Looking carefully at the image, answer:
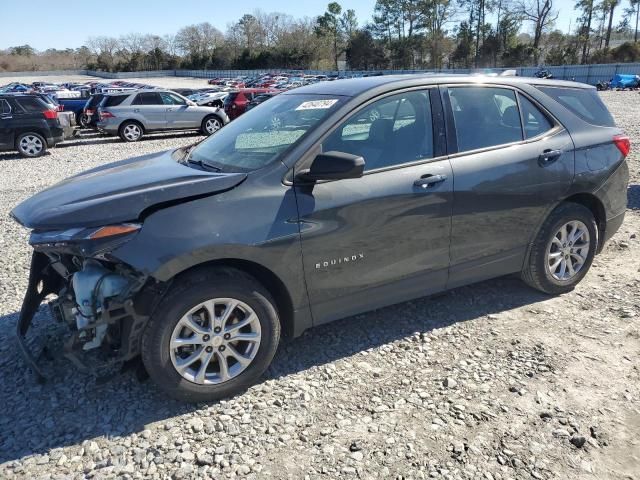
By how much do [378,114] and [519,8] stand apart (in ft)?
288

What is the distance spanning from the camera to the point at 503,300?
171 inches

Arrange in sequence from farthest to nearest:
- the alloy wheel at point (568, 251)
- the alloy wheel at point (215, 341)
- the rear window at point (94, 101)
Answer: the rear window at point (94, 101) < the alloy wheel at point (568, 251) < the alloy wheel at point (215, 341)

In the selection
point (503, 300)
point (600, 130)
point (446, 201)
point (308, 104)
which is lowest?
point (503, 300)

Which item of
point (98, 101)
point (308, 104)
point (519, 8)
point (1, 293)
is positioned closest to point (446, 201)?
point (308, 104)

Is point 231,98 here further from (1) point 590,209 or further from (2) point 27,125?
(1) point 590,209

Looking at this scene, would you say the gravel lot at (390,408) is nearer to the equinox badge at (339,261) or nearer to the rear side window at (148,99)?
the equinox badge at (339,261)

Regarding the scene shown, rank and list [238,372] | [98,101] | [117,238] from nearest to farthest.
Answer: [117,238] → [238,372] → [98,101]

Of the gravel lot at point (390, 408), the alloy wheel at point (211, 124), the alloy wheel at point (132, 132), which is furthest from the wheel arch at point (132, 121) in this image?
the gravel lot at point (390, 408)

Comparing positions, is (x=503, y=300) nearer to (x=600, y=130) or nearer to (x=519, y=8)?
(x=600, y=130)

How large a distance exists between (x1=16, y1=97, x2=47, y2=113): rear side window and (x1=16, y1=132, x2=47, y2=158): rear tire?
0.64 m

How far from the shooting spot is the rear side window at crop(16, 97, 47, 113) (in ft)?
45.6

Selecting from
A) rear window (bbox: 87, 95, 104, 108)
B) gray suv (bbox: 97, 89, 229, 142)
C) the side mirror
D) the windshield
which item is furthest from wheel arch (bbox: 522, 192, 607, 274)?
rear window (bbox: 87, 95, 104, 108)

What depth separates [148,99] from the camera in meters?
17.8

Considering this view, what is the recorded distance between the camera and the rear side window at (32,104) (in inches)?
548
